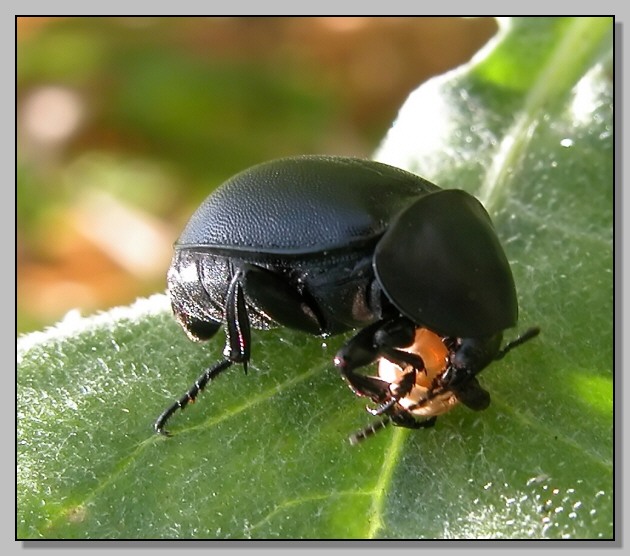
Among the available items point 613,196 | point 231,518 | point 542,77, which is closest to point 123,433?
point 231,518

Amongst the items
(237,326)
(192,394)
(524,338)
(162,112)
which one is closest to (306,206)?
(237,326)

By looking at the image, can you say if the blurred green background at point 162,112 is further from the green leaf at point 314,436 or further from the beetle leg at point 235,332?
the beetle leg at point 235,332

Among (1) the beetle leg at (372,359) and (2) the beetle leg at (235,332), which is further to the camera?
(2) the beetle leg at (235,332)

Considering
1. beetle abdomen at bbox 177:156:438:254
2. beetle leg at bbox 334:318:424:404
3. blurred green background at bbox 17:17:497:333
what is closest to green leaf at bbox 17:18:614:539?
beetle leg at bbox 334:318:424:404

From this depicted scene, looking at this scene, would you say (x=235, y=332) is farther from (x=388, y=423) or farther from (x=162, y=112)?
(x=162, y=112)

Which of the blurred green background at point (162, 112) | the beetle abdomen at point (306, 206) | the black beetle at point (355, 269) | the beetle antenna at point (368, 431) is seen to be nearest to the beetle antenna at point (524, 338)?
the black beetle at point (355, 269)

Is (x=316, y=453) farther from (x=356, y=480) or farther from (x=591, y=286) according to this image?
(x=591, y=286)

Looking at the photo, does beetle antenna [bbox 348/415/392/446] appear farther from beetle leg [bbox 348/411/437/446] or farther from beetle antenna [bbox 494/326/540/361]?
beetle antenna [bbox 494/326/540/361]
